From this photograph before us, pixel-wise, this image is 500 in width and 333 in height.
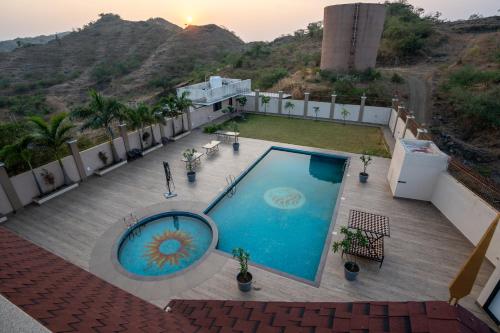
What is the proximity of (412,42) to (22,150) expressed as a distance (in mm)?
55652

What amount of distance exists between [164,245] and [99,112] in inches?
407

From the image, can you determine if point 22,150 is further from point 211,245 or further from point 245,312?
point 245,312

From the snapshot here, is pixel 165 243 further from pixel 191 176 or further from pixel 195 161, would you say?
pixel 195 161

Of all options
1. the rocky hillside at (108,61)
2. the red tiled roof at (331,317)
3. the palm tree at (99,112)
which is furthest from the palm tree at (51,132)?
the rocky hillside at (108,61)

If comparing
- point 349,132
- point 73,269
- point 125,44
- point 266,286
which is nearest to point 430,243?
point 266,286

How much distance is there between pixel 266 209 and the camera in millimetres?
13516

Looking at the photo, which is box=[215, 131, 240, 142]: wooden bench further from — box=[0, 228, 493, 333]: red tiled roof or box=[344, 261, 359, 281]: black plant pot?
box=[0, 228, 493, 333]: red tiled roof

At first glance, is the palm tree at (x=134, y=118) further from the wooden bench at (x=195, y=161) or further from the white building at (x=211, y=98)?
the white building at (x=211, y=98)

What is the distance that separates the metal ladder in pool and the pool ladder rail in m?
4.79

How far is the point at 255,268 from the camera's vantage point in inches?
367

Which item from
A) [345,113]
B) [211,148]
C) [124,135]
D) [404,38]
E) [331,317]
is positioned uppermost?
[404,38]

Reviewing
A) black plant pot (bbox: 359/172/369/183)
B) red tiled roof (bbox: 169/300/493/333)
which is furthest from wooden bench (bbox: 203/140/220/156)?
red tiled roof (bbox: 169/300/493/333)

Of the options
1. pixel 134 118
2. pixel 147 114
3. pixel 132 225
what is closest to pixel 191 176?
pixel 132 225

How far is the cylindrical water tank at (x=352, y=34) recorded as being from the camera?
32875mm
